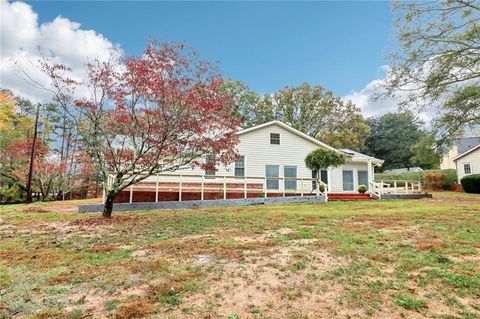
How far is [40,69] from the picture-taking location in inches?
356

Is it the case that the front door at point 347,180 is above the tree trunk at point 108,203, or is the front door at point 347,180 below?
above

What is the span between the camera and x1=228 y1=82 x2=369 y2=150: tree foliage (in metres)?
35.2

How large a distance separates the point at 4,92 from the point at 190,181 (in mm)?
24829

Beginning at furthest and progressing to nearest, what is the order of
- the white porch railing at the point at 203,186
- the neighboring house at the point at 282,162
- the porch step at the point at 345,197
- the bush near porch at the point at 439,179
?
the bush near porch at the point at 439,179, the neighboring house at the point at 282,162, the porch step at the point at 345,197, the white porch railing at the point at 203,186

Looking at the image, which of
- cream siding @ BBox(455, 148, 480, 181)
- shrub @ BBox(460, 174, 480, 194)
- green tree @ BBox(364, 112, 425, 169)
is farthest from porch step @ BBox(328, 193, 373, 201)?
green tree @ BBox(364, 112, 425, 169)

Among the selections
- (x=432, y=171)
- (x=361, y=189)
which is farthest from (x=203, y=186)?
(x=432, y=171)

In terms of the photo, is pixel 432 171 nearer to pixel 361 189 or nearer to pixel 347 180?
pixel 347 180

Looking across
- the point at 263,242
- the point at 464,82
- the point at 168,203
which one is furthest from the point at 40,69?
the point at 464,82

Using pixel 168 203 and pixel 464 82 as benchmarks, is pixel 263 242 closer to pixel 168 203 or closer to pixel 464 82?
pixel 168 203

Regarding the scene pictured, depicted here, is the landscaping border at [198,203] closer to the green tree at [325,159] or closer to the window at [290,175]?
the green tree at [325,159]

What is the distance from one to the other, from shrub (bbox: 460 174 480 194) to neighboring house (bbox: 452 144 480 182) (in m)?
3.59

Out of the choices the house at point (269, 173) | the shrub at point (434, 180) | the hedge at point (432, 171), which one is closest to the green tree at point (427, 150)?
the house at point (269, 173)

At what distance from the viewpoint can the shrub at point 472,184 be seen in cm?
2438

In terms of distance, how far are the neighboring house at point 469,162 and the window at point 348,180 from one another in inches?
612
